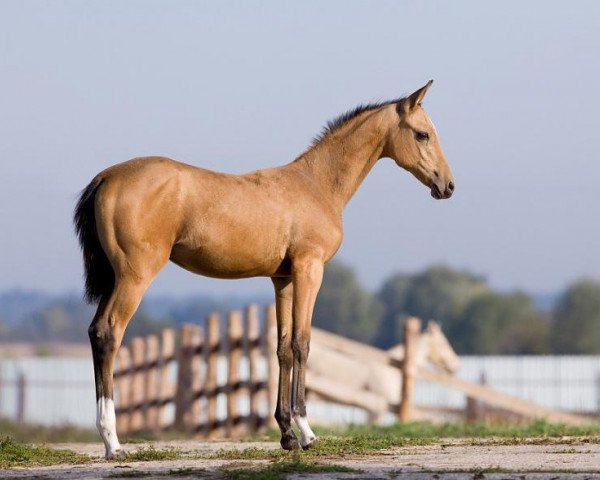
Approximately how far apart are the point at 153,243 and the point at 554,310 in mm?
86807

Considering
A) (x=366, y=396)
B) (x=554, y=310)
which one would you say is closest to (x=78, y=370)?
(x=366, y=396)

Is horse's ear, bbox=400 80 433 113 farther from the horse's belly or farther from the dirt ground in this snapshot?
the dirt ground

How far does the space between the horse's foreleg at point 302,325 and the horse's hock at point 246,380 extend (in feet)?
27.1

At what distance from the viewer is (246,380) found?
66.8 feet

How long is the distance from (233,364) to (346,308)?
112003 millimetres

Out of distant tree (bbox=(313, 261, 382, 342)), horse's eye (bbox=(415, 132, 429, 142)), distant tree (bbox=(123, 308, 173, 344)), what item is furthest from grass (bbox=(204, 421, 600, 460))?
distant tree (bbox=(313, 261, 382, 342))

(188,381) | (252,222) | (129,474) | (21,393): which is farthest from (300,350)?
(21,393)

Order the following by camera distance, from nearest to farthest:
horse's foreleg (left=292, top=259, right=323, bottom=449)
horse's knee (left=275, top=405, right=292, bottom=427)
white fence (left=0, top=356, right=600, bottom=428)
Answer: horse's foreleg (left=292, top=259, right=323, bottom=449), horse's knee (left=275, top=405, right=292, bottom=427), white fence (left=0, top=356, right=600, bottom=428)

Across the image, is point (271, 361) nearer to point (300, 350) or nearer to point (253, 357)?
point (253, 357)

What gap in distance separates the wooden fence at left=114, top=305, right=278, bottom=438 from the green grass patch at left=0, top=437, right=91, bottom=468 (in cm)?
800

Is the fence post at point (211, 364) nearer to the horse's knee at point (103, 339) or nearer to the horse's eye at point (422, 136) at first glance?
the horse's eye at point (422, 136)

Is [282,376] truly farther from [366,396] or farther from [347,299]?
[347,299]

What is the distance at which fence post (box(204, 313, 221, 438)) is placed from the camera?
68.9 feet

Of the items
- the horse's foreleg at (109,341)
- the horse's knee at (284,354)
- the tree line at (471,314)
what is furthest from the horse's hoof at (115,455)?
the tree line at (471,314)
